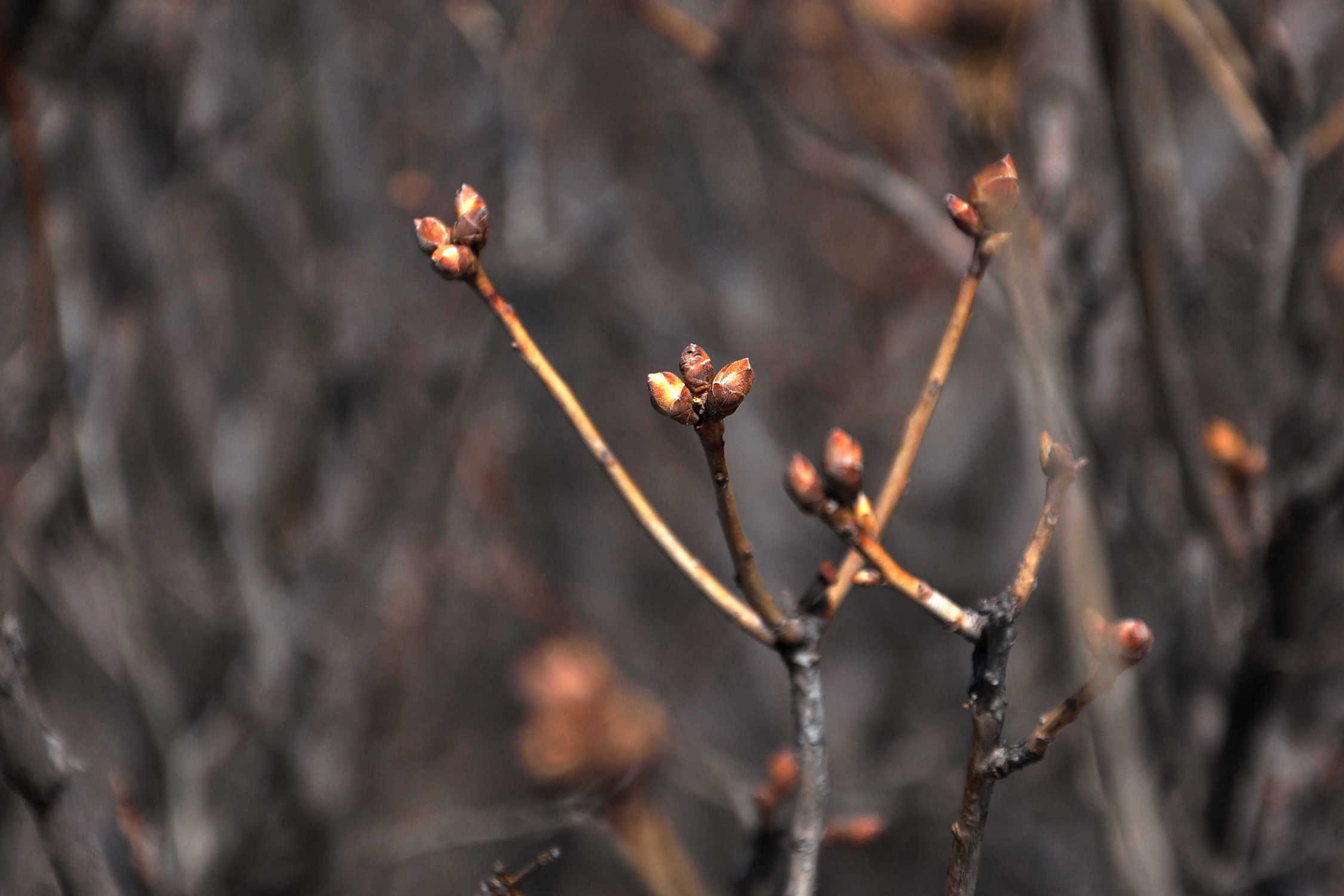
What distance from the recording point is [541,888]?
1.40m

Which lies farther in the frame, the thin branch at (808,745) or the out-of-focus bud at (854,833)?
the out-of-focus bud at (854,833)

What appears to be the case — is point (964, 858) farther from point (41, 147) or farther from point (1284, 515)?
point (41, 147)

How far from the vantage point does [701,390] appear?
30.0 inches

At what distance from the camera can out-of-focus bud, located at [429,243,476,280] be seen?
0.86m

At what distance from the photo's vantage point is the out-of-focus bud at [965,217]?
2.97 feet

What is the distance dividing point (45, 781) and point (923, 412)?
2.81 feet

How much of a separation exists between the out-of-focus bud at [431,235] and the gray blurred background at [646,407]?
2.26ft

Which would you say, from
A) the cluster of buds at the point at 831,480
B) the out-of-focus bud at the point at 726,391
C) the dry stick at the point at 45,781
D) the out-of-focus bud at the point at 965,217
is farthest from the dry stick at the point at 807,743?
the dry stick at the point at 45,781

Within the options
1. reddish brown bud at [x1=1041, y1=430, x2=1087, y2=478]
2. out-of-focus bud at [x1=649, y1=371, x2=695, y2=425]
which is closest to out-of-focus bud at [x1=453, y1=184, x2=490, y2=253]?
out-of-focus bud at [x1=649, y1=371, x2=695, y2=425]

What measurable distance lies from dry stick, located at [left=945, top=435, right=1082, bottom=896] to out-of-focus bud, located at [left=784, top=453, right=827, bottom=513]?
149 millimetres

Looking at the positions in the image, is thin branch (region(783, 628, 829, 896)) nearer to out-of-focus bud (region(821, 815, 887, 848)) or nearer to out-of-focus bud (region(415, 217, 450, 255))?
out-of-focus bud (region(821, 815, 887, 848))

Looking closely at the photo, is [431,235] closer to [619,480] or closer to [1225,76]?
[619,480]

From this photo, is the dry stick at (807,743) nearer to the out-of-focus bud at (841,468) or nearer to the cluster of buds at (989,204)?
the out-of-focus bud at (841,468)

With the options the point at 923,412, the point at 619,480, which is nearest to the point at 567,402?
the point at 619,480
